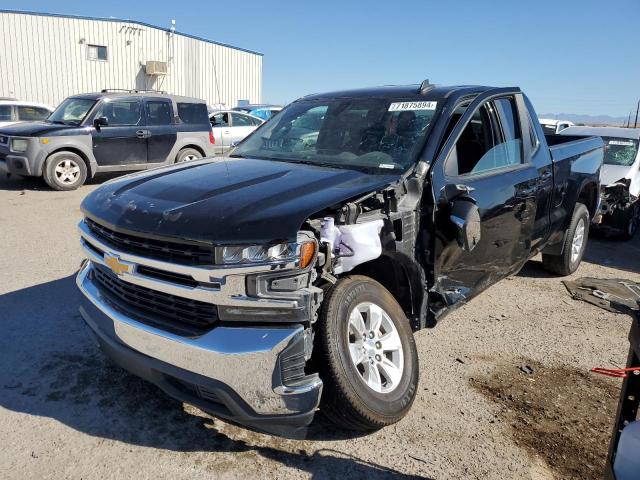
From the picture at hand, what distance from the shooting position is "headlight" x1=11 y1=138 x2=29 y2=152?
9836 millimetres

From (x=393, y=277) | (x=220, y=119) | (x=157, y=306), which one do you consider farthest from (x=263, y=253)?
(x=220, y=119)

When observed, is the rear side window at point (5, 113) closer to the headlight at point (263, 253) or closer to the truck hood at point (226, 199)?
the truck hood at point (226, 199)

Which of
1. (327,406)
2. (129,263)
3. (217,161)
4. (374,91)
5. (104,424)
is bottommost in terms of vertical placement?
(104,424)

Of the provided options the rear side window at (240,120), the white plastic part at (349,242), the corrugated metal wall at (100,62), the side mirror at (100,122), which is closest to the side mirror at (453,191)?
the white plastic part at (349,242)

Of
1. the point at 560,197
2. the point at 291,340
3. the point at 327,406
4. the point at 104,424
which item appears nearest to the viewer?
the point at 291,340

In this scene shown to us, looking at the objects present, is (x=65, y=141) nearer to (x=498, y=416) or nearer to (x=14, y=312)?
(x=14, y=312)

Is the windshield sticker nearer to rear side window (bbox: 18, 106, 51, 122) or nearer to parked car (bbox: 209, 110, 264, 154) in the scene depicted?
parked car (bbox: 209, 110, 264, 154)

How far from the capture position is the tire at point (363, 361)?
8.38ft

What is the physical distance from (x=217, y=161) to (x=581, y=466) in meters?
2.99

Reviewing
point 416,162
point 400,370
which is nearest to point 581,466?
point 400,370

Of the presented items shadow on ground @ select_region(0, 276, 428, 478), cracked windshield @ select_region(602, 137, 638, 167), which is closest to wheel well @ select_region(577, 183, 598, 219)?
cracked windshield @ select_region(602, 137, 638, 167)

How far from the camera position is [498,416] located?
10.3ft

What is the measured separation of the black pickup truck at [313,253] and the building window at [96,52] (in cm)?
2260

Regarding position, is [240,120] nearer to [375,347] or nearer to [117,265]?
[117,265]
